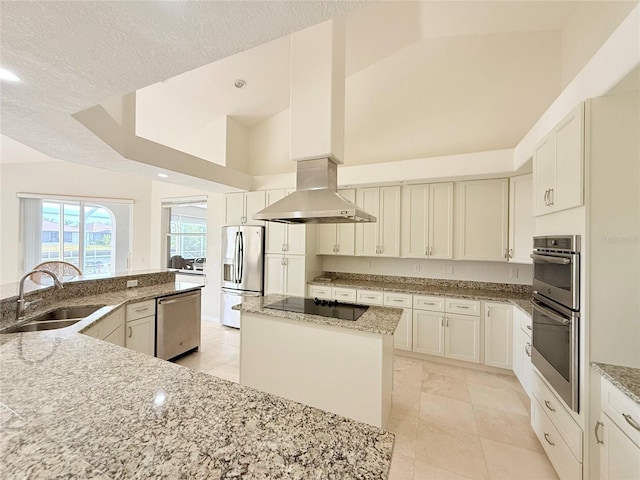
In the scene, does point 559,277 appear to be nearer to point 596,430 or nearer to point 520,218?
point 596,430

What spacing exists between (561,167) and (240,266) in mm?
4048

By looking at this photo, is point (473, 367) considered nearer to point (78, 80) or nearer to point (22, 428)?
point (22, 428)

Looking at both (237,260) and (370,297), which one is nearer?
(370,297)

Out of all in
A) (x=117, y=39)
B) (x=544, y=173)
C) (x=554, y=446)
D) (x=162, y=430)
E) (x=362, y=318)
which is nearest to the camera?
(x=162, y=430)

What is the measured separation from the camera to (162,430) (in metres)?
0.78

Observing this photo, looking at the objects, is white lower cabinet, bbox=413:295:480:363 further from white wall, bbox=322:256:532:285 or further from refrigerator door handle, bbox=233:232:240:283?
refrigerator door handle, bbox=233:232:240:283

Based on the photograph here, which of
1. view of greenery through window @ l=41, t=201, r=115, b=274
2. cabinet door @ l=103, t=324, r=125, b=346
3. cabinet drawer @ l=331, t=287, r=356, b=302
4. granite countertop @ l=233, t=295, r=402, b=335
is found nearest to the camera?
granite countertop @ l=233, t=295, r=402, b=335

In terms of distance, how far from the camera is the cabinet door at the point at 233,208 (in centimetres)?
455

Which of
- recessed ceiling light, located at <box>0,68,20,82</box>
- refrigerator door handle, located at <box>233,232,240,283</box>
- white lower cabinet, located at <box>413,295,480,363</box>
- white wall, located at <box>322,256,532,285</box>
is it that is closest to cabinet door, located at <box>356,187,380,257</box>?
white wall, located at <box>322,256,532,285</box>

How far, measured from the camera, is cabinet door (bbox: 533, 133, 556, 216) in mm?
1805

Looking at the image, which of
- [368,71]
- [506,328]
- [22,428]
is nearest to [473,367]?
[506,328]

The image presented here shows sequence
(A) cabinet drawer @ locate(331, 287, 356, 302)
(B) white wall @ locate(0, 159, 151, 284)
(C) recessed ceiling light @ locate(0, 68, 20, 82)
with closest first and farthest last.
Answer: (C) recessed ceiling light @ locate(0, 68, 20, 82) → (A) cabinet drawer @ locate(331, 287, 356, 302) → (B) white wall @ locate(0, 159, 151, 284)

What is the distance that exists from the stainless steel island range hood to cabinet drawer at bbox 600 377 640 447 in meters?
1.66

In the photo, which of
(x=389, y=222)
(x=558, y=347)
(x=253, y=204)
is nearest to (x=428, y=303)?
(x=389, y=222)
